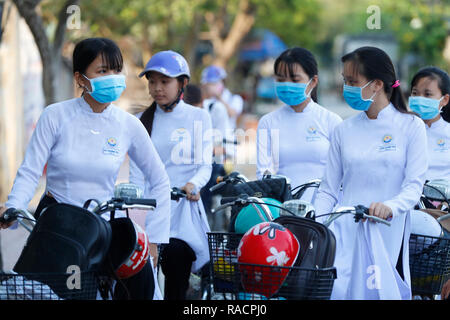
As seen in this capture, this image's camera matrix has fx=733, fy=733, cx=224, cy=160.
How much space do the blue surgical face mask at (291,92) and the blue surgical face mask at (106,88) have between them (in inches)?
70.8

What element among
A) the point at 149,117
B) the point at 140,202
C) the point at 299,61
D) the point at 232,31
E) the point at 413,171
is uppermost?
the point at 232,31

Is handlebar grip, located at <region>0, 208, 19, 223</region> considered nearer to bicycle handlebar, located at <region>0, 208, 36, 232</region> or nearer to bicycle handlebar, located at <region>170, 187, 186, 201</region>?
bicycle handlebar, located at <region>0, 208, 36, 232</region>

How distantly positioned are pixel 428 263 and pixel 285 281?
4.29ft

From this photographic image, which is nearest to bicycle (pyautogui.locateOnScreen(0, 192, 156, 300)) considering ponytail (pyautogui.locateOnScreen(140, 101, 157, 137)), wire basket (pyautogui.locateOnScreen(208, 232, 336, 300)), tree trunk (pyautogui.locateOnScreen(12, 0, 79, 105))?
wire basket (pyautogui.locateOnScreen(208, 232, 336, 300))

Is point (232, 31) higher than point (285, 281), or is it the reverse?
point (232, 31)

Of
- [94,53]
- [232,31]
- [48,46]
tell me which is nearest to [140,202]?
[94,53]

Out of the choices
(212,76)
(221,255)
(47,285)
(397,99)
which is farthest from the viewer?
(212,76)

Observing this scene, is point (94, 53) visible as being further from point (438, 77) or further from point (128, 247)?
point (438, 77)

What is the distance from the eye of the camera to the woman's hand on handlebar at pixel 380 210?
375 cm

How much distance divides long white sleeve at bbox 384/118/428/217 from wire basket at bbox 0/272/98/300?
1.71 meters

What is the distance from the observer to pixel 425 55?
29.4 metres

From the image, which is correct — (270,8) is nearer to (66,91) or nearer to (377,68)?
(66,91)

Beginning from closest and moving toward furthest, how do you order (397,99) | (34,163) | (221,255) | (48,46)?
1. (221,255)
2. (34,163)
3. (397,99)
4. (48,46)

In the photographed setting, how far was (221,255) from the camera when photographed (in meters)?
3.69
